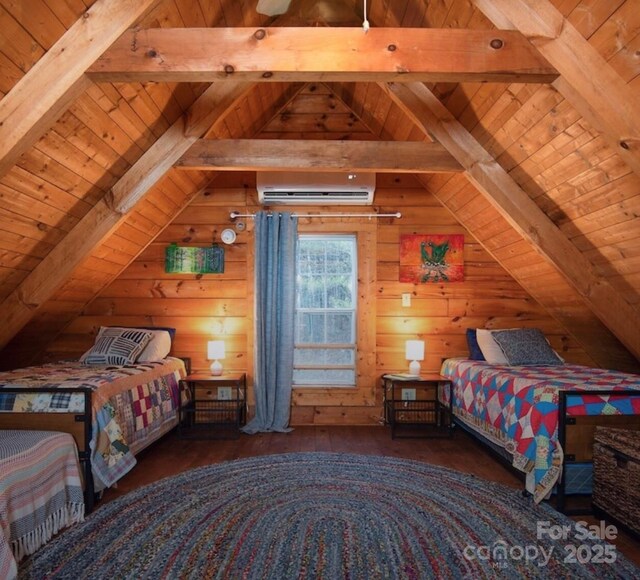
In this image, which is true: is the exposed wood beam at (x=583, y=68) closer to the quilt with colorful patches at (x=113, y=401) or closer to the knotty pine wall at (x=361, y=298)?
the knotty pine wall at (x=361, y=298)

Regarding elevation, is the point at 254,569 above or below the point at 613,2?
below

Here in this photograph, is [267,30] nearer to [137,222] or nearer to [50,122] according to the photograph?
[50,122]

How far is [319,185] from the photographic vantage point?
4.12 meters

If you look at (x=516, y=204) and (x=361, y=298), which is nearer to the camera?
(x=516, y=204)

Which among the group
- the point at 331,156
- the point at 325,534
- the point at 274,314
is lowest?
the point at 325,534

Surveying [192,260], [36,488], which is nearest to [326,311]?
[192,260]

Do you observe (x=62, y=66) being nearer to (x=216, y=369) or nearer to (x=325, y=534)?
(x=325, y=534)

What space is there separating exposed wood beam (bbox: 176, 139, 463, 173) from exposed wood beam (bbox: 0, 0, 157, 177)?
49.6 inches

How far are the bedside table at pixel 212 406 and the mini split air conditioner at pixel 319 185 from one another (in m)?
1.72

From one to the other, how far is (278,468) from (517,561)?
62.6 inches

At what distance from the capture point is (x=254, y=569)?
1.88 m

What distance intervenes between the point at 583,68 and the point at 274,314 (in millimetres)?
2970

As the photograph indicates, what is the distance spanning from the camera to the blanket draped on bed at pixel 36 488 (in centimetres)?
186

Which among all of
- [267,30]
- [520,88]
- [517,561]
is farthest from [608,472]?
[267,30]
